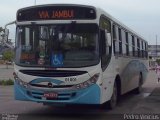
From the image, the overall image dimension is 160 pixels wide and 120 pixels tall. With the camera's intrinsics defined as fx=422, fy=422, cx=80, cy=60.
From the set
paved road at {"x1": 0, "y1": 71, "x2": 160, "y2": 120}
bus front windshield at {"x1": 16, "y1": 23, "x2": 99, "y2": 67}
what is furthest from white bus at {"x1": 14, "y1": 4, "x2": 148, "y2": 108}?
Answer: paved road at {"x1": 0, "y1": 71, "x2": 160, "y2": 120}

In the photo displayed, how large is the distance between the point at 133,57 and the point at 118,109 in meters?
4.26

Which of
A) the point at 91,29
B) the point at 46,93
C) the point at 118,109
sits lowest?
the point at 118,109

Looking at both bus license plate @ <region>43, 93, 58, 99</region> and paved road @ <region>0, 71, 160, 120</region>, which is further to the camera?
paved road @ <region>0, 71, 160, 120</region>

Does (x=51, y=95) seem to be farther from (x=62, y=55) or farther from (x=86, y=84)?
(x=62, y=55)

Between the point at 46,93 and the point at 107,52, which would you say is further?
the point at 107,52

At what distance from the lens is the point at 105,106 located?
13.3 metres

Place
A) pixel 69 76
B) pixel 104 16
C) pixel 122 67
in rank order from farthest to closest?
pixel 122 67 → pixel 104 16 → pixel 69 76

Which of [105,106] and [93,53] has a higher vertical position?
[93,53]

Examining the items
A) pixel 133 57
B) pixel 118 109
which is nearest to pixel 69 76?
pixel 118 109

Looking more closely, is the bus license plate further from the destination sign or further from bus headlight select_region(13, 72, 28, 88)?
the destination sign

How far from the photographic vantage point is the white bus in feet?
36.1

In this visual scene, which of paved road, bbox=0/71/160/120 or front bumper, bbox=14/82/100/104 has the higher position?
front bumper, bbox=14/82/100/104

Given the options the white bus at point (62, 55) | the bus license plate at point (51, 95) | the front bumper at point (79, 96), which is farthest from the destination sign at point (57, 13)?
the bus license plate at point (51, 95)

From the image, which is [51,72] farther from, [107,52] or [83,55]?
[107,52]
